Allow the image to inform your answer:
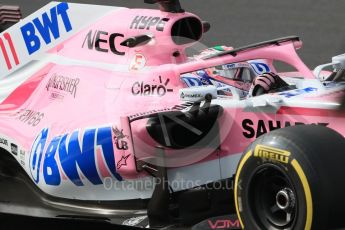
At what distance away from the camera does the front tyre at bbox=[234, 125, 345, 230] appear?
319 cm

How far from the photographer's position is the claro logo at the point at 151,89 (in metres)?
4.40

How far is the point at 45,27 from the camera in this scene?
5.20 m

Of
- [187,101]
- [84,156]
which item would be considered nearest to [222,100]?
[187,101]

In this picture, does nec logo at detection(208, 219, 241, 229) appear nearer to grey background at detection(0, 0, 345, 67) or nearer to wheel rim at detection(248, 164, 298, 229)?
wheel rim at detection(248, 164, 298, 229)

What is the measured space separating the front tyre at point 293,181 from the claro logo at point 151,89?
1.03m

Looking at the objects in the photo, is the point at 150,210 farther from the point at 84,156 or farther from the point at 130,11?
the point at 130,11

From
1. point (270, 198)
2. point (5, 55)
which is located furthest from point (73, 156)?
point (270, 198)

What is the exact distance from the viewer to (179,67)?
440 centimetres

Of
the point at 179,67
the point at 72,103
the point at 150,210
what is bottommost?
the point at 150,210

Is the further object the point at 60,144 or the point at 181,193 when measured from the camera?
the point at 60,144

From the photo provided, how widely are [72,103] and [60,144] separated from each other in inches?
14.6

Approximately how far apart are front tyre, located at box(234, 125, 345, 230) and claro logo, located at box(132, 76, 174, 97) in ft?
3.39

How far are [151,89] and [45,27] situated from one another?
121 centimetres

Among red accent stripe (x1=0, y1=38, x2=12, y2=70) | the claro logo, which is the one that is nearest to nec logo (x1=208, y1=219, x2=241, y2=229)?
the claro logo
